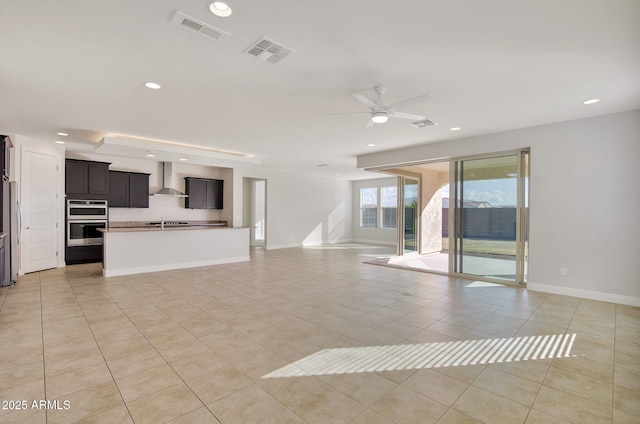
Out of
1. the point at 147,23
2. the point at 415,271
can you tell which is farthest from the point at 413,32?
the point at 415,271

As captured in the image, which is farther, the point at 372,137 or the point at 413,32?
the point at 372,137

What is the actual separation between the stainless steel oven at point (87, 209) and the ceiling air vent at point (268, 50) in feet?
21.6

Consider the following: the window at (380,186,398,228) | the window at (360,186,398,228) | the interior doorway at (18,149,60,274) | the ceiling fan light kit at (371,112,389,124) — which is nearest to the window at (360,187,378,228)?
the window at (360,186,398,228)

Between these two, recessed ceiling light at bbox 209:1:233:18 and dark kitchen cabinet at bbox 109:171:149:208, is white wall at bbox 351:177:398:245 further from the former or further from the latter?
recessed ceiling light at bbox 209:1:233:18

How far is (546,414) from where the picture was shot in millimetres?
1966

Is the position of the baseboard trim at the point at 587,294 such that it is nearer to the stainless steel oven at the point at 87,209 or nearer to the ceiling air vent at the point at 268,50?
the ceiling air vent at the point at 268,50

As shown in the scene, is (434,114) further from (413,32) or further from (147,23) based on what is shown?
(147,23)

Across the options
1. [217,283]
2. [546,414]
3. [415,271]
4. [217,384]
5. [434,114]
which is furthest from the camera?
[415,271]

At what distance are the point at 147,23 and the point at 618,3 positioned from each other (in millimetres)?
3374

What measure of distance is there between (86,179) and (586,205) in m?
9.87

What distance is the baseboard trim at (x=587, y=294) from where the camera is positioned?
4.26 meters

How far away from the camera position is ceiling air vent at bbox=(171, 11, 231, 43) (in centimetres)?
221

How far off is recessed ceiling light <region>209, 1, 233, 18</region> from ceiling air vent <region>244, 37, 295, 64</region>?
366 millimetres

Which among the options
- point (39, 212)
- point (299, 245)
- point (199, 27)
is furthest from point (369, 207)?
point (199, 27)
